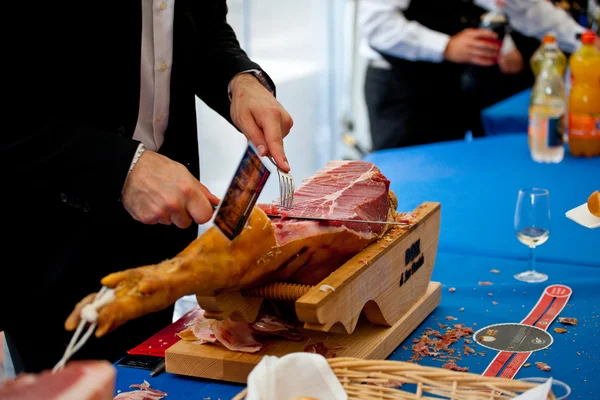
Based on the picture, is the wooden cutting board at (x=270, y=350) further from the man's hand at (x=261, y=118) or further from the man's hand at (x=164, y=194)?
the man's hand at (x=261, y=118)

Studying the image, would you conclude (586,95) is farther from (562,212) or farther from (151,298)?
(151,298)

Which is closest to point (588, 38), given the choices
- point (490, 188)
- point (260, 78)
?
point (490, 188)

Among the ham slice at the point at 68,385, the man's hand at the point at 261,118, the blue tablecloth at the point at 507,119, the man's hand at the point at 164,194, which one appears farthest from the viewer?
the blue tablecloth at the point at 507,119

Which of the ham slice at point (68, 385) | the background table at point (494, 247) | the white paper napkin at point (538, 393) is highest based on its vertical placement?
the ham slice at point (68, 385)

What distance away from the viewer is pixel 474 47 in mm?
3656

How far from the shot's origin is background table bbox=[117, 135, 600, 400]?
145 centimetres

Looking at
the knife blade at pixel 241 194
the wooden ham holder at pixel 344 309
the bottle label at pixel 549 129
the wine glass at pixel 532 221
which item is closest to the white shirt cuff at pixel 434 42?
the bottle label at pixel 549 129

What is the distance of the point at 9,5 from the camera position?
1479 millimetres

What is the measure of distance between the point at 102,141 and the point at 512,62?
3185 mm

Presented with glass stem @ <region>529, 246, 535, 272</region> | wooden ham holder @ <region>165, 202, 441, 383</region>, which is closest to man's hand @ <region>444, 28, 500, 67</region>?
glass stem @ <region>529, 246, 535, 272</region>

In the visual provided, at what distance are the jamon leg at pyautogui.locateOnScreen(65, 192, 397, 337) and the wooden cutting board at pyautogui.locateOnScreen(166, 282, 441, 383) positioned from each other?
13 cm

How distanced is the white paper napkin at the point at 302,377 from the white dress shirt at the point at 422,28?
2835 millimetres

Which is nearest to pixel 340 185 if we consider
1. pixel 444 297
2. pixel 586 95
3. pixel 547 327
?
pixel 444 297

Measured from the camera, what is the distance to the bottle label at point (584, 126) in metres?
2.84
